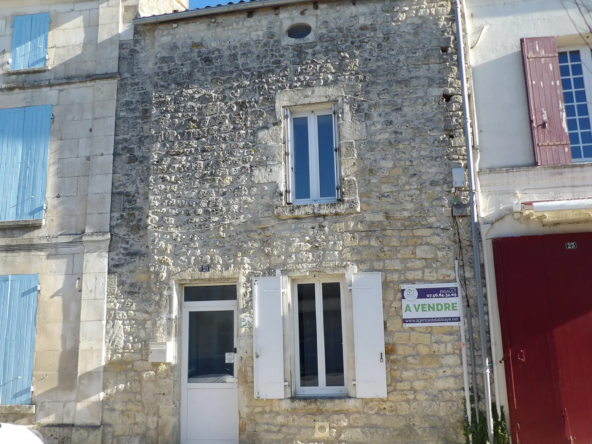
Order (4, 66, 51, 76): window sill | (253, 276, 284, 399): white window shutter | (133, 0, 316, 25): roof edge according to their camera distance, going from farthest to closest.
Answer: (4, 66, 51, 76): window sill → (133, 0, 316, 25): roof edge → (253, 276, 284, 399): white window shutter

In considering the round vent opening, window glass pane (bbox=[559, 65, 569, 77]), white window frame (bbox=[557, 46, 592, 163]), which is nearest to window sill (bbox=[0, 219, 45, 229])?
the round vent opening

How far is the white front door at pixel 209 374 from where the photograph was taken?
672cm

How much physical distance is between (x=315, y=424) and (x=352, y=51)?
178 inches

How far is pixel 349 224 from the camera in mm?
6695

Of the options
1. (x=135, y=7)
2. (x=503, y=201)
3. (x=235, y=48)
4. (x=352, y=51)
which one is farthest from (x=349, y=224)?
(x=135, y=7)

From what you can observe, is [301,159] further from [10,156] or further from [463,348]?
[10,156]

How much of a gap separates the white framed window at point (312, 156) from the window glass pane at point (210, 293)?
135cm

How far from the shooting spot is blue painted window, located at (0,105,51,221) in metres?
7.48

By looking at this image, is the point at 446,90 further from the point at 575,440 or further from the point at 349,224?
the point at 575,440

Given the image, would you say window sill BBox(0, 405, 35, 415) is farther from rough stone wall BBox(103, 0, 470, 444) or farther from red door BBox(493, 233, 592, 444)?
red door BBox(493, 233, 592, 444)

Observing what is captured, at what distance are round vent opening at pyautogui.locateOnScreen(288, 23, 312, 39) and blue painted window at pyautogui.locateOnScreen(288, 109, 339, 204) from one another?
41.6 inches

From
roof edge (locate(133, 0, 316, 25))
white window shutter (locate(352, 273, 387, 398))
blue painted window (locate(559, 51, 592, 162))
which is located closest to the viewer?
white window shutter (locate(352, 273, 387, 398))

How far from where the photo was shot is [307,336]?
22.0 ft

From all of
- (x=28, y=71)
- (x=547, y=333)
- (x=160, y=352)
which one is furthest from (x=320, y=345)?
(x=28, y=71)
